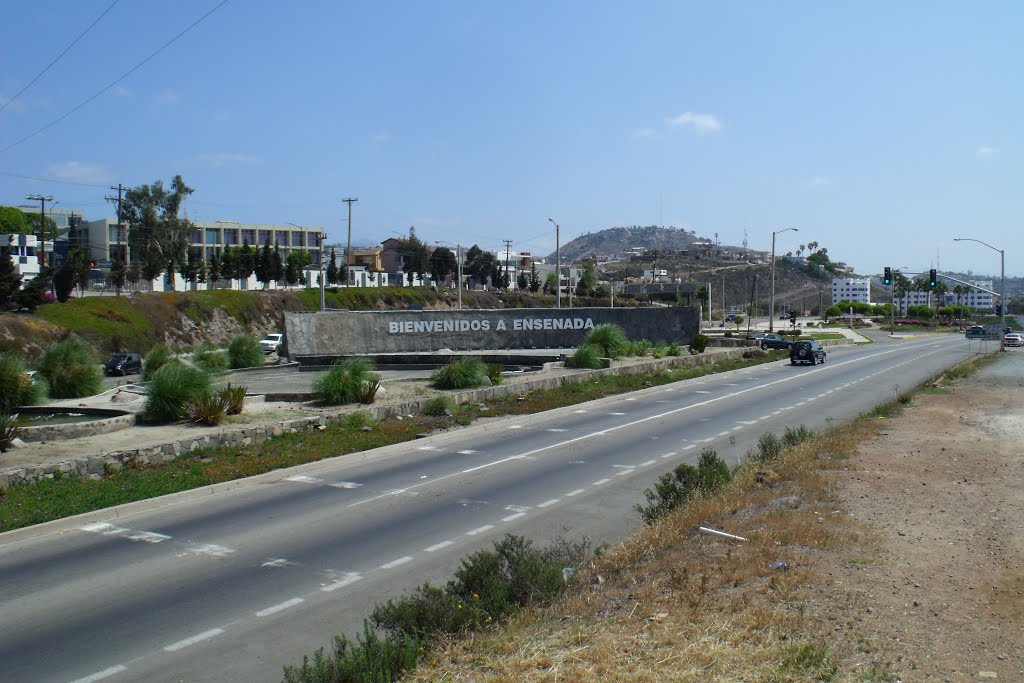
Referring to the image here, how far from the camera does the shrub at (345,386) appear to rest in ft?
80.2

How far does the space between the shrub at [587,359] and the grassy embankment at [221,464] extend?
924 centimetres

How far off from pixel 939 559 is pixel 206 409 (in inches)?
623

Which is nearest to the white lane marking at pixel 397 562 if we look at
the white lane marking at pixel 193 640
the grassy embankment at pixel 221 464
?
the white lane marking at pixel 193 640

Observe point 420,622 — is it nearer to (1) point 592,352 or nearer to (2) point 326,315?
(1) point 592,352

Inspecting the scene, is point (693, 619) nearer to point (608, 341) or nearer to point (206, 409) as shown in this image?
point (206, 409)

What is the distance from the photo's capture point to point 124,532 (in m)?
11.6

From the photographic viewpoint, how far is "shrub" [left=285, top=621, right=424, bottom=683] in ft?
19.0

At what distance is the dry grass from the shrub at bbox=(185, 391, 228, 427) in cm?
1255

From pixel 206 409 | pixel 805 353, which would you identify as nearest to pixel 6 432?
pixel 206 409

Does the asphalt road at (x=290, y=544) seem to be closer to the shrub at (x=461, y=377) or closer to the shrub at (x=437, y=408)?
the shrub at (x=437, y=408)

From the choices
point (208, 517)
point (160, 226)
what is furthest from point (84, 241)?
point (208, 517)

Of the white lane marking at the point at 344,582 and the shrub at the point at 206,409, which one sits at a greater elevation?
the shrub at the point at 206,409

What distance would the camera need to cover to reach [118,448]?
1656 centimetres

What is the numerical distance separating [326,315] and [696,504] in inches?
1478
